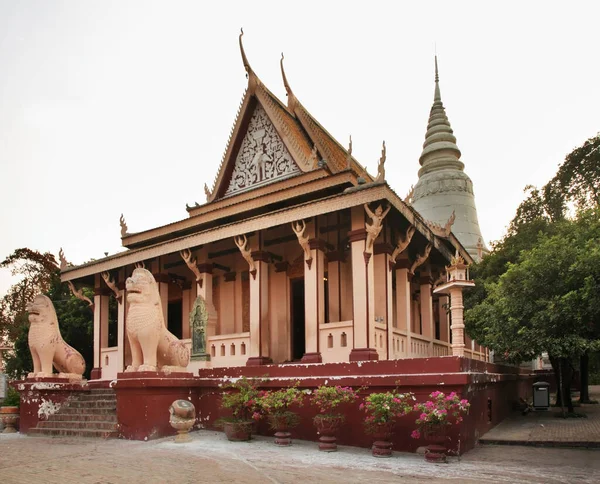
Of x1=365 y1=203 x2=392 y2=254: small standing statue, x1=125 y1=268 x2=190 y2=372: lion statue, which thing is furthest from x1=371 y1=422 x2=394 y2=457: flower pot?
x1=125 y1=268 x2=190 y2=372: lion statue

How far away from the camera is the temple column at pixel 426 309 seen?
14844 mm

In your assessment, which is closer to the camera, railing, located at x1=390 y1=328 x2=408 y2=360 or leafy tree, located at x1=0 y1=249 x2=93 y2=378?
railing, located at x1=390 y1=328 x2=408 y2=360

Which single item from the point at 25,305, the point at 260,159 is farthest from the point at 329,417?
the point at 25,305

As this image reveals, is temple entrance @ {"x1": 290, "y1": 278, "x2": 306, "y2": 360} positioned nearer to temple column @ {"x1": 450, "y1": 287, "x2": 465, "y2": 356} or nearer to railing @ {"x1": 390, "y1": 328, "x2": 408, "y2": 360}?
railing @ {"x1": 390, "y1": 328, "x2": 408, "y2": 360}

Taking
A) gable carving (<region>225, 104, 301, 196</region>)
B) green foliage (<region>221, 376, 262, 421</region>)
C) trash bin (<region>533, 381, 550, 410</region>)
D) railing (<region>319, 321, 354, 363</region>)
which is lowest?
trash bin (<region>533, 381, 550, 410</region>)

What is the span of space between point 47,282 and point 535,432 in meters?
24.5

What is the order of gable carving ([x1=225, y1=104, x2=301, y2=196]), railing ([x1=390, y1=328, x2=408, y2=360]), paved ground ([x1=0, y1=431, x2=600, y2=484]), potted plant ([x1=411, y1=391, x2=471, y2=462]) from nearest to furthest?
1. paved ground ([x1=0, y1=431, x2=600, y2=484])
2. potted plant ([x1=411, y1=391, x2=471, y2=462])
3. railing ([x1=390, y1=328, x2=408, y2=360])
4. gable carving ([x1=225, y1=104, x2=301, y2=196])

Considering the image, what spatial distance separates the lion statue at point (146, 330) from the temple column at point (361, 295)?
336cm

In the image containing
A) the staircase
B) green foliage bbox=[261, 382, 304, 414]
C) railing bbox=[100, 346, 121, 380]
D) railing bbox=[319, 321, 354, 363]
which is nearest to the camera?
green foliage bbox=[261, 382, 304, 414]

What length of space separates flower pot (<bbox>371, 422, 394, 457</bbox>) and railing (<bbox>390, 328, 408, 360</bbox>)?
3.46 m

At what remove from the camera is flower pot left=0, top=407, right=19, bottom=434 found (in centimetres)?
1279

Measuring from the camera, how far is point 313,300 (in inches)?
461

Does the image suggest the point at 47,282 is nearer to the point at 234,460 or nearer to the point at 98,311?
the point at 98,311

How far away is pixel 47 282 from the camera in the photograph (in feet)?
95.2
